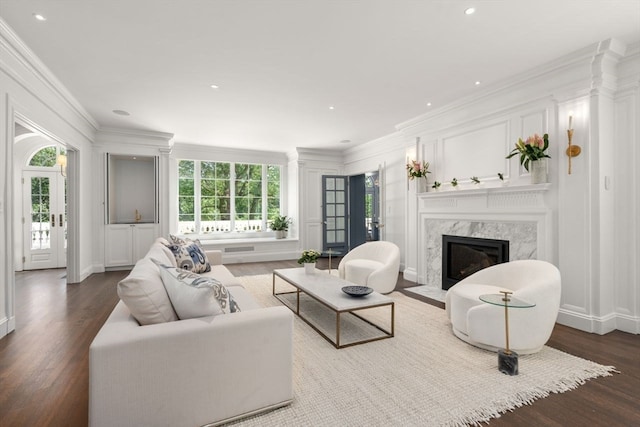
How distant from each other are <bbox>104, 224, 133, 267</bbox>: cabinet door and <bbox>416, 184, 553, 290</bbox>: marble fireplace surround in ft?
17.8

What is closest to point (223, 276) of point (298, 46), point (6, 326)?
point (6, 326)

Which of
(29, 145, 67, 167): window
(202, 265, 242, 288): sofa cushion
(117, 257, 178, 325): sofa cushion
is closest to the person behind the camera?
(117, 257, 178, 325): sofa cushion

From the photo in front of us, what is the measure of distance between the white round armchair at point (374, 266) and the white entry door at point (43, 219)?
5.92 meters

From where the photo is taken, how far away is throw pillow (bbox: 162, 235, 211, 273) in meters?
3.68

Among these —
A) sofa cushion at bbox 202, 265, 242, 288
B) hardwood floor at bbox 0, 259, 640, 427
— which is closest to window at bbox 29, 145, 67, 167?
hardwood floor at bbox 0, 259, 640, 427

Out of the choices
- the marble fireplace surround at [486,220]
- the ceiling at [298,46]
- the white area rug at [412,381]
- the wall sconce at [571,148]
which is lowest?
the white area rug at [412,381]

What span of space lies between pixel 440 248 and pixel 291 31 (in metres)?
3.59

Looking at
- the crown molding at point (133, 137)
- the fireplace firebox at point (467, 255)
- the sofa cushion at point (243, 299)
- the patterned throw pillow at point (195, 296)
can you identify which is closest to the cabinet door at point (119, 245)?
the crown molding at point (133, 137)

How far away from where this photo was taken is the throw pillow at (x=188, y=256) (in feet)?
12.1

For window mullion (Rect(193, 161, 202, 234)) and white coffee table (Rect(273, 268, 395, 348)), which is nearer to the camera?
white coffee table (Rect(273, 268, 395, 348))

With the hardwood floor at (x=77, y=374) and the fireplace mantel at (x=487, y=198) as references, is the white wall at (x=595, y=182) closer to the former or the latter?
the fireplace mantel at (x=487, y=198)

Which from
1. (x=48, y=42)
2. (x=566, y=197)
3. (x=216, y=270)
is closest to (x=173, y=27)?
(x=48, y=42)

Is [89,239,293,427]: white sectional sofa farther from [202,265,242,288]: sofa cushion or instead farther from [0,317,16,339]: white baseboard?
[0,317,16,339]: white baseboard

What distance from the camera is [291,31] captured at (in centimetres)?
273
